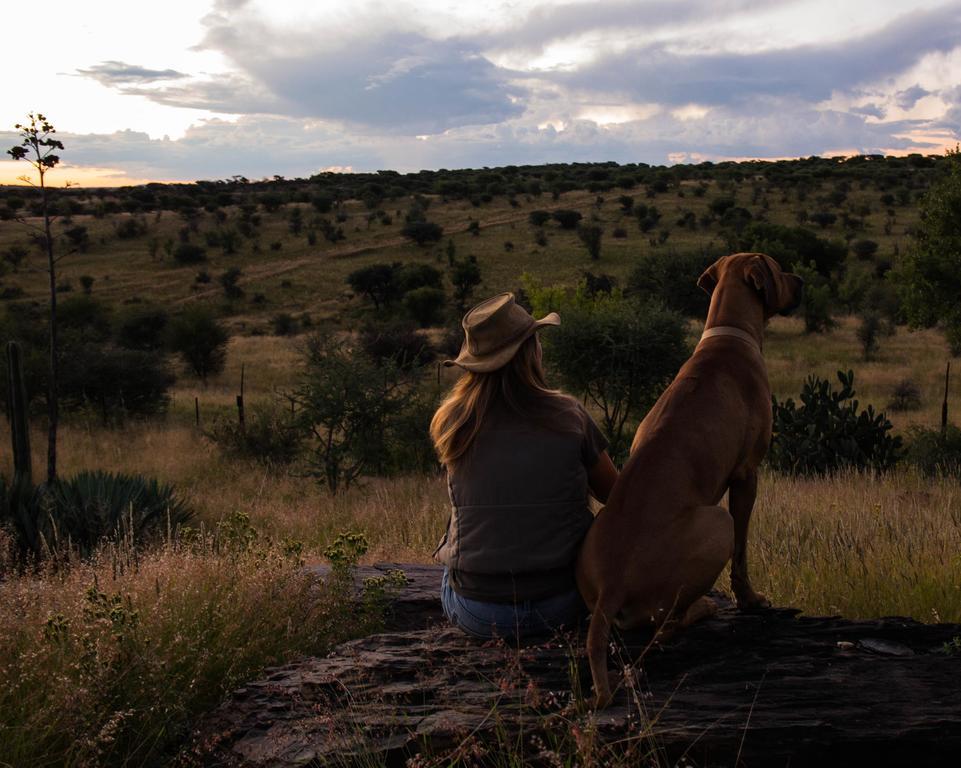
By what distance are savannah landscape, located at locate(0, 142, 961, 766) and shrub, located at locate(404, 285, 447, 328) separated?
0.36 feet

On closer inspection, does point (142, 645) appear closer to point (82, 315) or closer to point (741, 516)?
point (741, 516)

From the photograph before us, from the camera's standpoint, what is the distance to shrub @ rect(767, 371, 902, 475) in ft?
38.8

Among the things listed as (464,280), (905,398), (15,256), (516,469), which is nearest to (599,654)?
(516,469)

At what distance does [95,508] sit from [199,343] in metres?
23.0

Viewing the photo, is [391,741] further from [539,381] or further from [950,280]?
[950,280]

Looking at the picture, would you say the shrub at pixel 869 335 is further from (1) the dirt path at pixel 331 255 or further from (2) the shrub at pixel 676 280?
(1) the dirt path at pixel 331 255

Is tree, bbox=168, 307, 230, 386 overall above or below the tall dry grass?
below

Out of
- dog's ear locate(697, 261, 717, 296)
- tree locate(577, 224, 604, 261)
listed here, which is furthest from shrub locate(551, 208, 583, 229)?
dog's ear locate(697, 261, 717, 296)

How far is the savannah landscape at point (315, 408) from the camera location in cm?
411

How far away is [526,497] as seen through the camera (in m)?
3.65

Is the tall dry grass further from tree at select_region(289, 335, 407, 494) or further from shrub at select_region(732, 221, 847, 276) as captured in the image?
shrub at select_region(732, 221, 847, 276)

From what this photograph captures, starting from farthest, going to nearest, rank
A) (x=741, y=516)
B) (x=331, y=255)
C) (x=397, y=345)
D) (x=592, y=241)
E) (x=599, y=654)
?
(x=331, y=255)
(x=592, y=241)
(x=397, y=345)
(x=741, y=516)
(x=599, y=654)

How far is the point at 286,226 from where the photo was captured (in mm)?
65938

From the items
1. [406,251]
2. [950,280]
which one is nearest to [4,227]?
[406,251]
